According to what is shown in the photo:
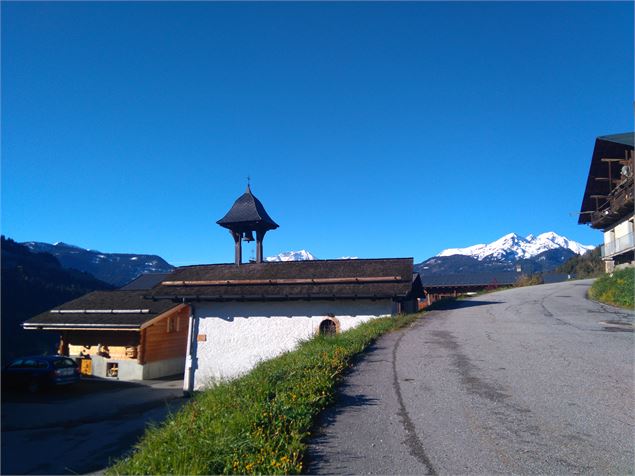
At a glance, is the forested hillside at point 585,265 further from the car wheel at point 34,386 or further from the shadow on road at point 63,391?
the car wheel at point 34,386

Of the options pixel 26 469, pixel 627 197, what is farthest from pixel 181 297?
pixel 627 197

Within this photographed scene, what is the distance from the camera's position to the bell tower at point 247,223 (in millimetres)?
23219

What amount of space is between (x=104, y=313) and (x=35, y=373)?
166 inches

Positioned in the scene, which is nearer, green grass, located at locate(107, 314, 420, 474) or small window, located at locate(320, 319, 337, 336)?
green grass, located at locate(107, 314, 420, 474)

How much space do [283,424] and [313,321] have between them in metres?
12.7

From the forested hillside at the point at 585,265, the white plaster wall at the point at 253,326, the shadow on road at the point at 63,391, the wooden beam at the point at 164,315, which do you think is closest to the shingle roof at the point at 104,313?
the wooden beam at the point at 164,315

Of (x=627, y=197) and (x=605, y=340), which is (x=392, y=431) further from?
(x=627, y=197)

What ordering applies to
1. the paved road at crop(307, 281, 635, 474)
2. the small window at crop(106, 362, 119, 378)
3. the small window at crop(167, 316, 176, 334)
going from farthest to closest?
1. the small window at crop(167, 316, 176, 334)
2. the small window at crop(106, 362, 119, 378)
3. the paved road at crop(307, 281, 635, 474)

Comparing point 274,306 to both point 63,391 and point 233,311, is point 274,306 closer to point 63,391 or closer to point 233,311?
point 233,311

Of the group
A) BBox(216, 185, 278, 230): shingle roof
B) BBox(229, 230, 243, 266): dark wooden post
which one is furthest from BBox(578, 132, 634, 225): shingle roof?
BBox(229, 230, 243, 266): dark wooden post

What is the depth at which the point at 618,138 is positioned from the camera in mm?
32125

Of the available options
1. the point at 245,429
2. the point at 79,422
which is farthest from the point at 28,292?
the point at 245,429

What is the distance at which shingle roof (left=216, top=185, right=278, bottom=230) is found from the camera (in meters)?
23.2

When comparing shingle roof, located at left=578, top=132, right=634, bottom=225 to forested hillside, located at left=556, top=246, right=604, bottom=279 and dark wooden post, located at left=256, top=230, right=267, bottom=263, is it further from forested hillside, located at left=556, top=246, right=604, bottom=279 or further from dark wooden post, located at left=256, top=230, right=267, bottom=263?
forested hillside, located at left=556, top=246, right=604, bottom=279
